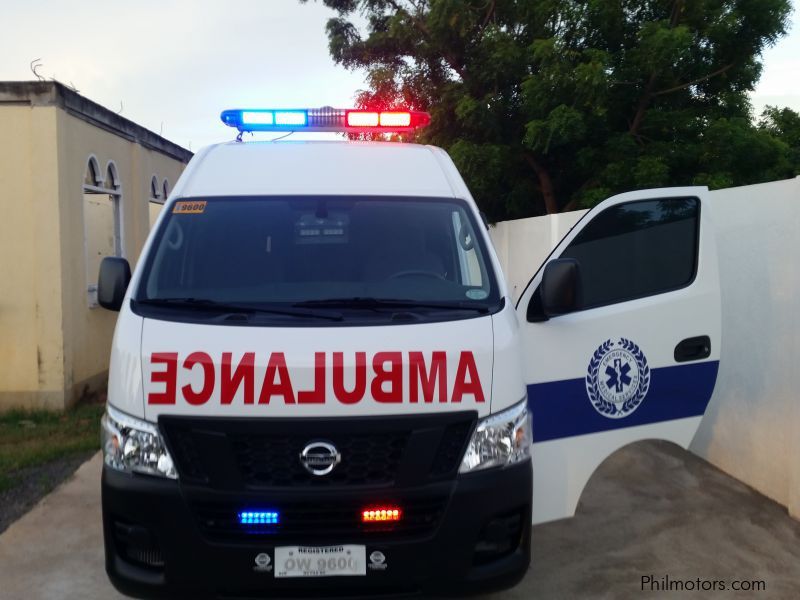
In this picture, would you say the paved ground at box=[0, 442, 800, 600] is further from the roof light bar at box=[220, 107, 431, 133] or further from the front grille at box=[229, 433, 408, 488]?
the roof light bar at box=[220, 107, 431, 133]

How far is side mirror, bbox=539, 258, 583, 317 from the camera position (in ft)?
11.7

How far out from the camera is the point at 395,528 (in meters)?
3.04

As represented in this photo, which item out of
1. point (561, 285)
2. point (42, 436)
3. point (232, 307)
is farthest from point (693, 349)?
point (42, 436)

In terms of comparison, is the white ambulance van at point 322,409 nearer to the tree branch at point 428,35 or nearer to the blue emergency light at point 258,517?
the blue emergency light at point 258,517

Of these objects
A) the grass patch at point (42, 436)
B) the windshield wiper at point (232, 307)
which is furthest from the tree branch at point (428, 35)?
the windshield wiper at point (232, 307)

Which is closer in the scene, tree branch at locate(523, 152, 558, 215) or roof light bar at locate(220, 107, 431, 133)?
roof light bar at locate(220, 107, 431, 133)

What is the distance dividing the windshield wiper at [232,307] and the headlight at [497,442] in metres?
0.72

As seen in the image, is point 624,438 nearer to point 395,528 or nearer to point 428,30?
point 395,528

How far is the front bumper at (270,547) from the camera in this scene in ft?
9.74

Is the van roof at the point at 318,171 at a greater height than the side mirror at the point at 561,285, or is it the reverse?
the van roof at the point at 318,171

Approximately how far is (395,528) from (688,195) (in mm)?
2399

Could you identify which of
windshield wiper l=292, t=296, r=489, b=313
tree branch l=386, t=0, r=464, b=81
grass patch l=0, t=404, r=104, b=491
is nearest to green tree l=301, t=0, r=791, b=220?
tree branch l=386, t=0, r=464, b=81

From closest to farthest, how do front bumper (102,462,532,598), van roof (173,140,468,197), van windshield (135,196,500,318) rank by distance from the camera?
1. front bumper (102,462,532,598)
2. van windshield (135,196,500,318)
3. van roof (173,140,468,197)

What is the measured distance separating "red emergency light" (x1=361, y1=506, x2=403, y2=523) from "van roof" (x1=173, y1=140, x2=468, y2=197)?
1.58 meters
